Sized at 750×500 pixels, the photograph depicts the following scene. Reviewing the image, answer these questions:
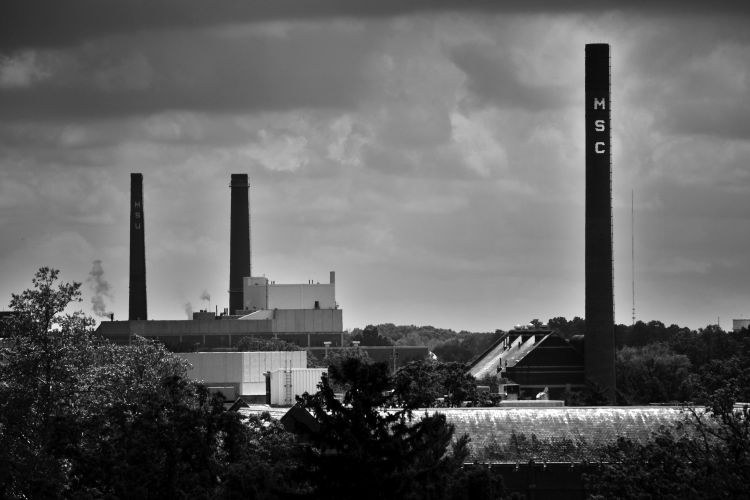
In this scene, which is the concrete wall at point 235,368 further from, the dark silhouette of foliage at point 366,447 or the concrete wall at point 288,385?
the dark silhouette of foliage at point 366,447

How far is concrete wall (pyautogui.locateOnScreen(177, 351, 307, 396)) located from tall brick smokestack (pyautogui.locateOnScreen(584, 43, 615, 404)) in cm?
3576

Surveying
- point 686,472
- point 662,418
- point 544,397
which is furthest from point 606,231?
point 686,472

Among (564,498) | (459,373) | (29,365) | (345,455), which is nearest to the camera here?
(345,455)

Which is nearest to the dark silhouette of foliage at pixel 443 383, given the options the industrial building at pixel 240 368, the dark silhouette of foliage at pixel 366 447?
the industrial building at pixel 240 368

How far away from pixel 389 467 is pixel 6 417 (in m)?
15.9

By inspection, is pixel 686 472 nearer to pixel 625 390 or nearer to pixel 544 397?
pixel 544 397

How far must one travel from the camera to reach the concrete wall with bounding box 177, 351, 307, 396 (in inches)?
7470

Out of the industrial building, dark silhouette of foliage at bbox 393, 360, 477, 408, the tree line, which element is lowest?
the tree line

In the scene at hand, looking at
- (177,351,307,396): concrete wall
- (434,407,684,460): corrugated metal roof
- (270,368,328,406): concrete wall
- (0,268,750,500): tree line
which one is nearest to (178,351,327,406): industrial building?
(177,351,307,396): concrete wall

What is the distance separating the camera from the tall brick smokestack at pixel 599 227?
16250 centimetres

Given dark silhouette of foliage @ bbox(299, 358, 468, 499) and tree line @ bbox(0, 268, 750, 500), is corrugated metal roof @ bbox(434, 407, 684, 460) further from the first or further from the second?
dark silhouette of foliage @ bbox(299, 358, 468, 499)

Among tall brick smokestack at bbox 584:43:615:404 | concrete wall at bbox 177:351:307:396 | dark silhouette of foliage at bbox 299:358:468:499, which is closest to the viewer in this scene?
dark silhouette of foliage at bbox 299:358:468:499

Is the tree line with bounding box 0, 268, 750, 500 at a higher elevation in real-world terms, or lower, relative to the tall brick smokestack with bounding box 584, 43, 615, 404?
lower

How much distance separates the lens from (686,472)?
71.8 metres
